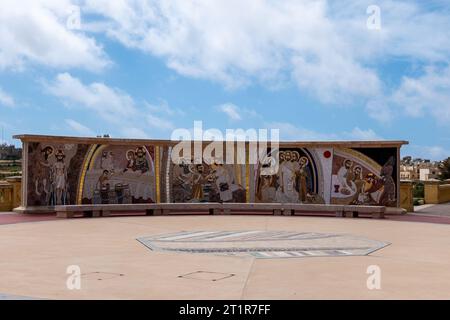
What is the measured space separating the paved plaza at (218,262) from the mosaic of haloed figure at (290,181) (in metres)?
5.61

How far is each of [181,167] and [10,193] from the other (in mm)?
7831

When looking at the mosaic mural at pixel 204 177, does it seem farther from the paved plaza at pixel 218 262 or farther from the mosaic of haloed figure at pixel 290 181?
the paved plaza at pixel 218 262

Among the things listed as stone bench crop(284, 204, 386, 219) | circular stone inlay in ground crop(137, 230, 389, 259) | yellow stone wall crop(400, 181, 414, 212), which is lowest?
circular stone inlay in ground crop(137, 230, 389, 259)

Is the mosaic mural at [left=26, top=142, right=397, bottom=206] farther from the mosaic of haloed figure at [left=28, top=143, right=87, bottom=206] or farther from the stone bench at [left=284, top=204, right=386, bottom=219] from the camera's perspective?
the stone bench at [left=284, top=204, right=386, bottom=219]

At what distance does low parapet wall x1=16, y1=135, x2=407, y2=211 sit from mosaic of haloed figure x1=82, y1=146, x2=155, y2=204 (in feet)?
0.14

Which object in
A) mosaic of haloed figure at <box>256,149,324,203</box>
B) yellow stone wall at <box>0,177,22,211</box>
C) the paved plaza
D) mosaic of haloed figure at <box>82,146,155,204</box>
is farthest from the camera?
mosaic of haloed figure at <box>256,149,324,203</box>

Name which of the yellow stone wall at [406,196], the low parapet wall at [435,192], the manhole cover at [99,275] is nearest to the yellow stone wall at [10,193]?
the manhole cover at [99,275]

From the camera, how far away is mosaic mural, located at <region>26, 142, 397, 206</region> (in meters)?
23.2

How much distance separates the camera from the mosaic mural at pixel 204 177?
2320cm

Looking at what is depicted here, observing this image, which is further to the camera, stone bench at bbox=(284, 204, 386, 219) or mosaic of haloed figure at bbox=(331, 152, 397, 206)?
mosaic of haloed figure at bbox=(331, 152, 397, 206)

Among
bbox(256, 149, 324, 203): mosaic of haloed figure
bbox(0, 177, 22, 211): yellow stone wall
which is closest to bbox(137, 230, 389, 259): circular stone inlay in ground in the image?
bbox(256, 149, 324, 203): mosaic of haloed figure
